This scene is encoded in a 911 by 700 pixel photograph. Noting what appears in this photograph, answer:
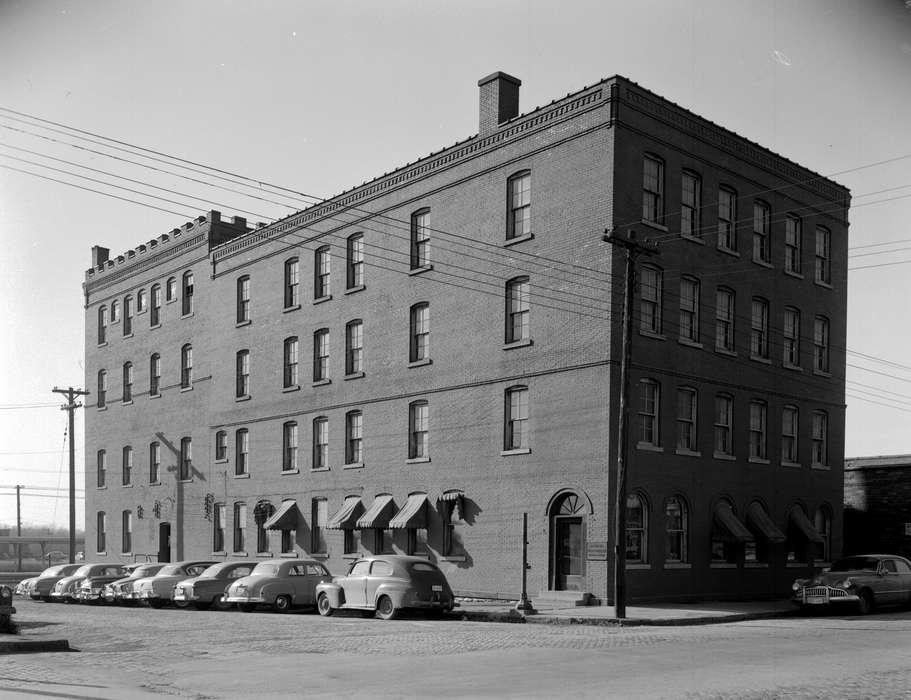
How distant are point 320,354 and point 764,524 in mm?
17393

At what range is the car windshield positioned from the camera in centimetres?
2780

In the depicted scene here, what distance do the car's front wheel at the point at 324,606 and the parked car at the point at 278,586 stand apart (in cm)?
141

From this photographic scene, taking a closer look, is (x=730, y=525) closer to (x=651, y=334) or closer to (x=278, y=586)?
(x=651, y=334)

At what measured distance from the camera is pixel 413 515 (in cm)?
3369

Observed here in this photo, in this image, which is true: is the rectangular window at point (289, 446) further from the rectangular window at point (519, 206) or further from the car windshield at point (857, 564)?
the car windshield at point (857, 564)

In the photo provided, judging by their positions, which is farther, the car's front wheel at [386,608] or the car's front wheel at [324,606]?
the car's front wheel at [324,606]

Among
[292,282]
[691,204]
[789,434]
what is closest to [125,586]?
[292,282]

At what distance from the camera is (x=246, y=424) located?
44.0m

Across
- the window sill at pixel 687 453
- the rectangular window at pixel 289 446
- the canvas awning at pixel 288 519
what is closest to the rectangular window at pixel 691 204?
the window sill at pixel 687 453

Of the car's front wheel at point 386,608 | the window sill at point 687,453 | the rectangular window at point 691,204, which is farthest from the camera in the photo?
the rectangular window at point 691,204

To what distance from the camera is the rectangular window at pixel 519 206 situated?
32000 mm

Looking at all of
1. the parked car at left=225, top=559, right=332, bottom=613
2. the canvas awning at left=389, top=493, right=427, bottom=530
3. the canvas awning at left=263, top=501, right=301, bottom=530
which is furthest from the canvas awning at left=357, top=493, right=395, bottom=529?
the parked car at left=225, top=559, right=332, bottom=613

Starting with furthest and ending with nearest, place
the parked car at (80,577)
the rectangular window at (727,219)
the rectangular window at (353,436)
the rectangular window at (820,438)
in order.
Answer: the rectangular window at (353,436), the parked car at (80,577), the rectangular window at (820,438), the rectangular window at (727,219)

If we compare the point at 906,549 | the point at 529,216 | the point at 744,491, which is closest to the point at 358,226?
the point at 529,216
